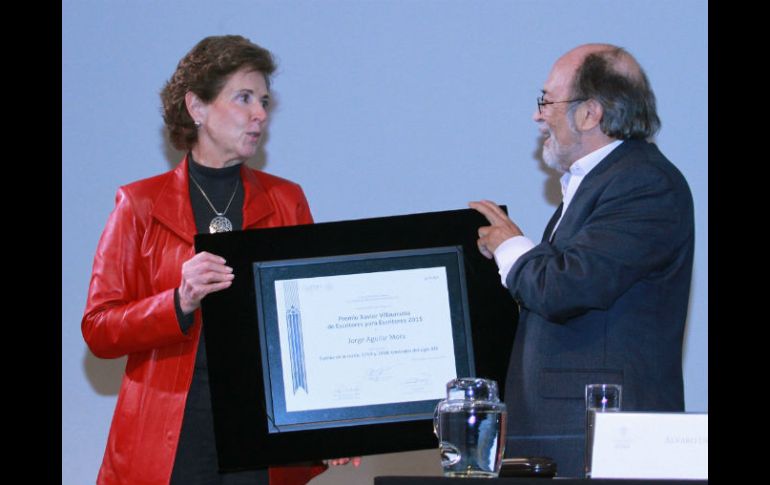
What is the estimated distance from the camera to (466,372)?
2480 millimetres

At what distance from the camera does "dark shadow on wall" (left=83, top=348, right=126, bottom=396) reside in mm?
3814

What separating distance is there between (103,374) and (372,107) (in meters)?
1.38

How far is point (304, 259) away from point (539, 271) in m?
0.56

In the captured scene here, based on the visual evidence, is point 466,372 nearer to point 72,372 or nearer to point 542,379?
point 542,379

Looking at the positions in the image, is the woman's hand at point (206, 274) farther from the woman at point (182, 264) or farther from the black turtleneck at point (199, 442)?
the black turtleneck at point (199, 442)

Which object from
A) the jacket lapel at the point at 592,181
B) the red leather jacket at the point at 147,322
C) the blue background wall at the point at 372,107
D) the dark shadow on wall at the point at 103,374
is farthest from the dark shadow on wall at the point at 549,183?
the dark shadow on wall at the point at 103,374

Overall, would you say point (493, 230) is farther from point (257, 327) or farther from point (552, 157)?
point (257, 327)

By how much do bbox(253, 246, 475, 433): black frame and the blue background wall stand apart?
1.18 metres

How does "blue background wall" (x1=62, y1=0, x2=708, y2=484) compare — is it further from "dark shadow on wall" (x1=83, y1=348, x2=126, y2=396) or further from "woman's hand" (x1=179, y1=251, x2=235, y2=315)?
"woman's hand" (x1=179, y1=251, x2=235, y2=315)

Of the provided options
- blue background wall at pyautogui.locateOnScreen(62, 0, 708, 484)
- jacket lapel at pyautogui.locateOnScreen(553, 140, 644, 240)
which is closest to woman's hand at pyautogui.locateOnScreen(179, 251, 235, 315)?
Answer: jacket lapel at pyautogui.locateOnScreen(553, 140, 644, 240)

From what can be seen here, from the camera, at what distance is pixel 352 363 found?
2449mm

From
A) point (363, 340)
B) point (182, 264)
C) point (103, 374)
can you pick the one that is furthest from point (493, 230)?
point (103, 374)
